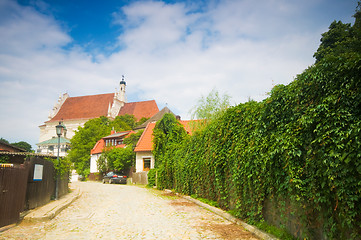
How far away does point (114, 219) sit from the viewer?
812 centimetres

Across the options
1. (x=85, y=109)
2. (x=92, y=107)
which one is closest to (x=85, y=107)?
(x=85, y=109)

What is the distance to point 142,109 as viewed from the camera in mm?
78688

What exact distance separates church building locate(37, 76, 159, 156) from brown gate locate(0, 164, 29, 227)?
2723 inches

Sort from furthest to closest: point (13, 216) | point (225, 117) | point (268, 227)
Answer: point (225, 117) < point (13, 216) < point (268, 227)

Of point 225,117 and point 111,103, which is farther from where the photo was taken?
point 111,103

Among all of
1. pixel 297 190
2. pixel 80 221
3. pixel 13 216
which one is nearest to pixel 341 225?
pixel 297 190

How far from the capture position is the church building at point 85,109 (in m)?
79.8

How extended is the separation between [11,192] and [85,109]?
8209 centimetres

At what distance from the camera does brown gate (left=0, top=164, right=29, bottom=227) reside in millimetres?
6684

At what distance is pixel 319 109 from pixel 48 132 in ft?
312

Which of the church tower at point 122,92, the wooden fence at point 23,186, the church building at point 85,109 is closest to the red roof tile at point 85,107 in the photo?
the church building at point 85,109

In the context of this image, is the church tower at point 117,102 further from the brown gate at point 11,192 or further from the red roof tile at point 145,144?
the brown gate at point 11,192

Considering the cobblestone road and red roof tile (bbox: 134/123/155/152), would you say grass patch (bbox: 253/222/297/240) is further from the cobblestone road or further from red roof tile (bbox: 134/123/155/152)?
red roof tile (bbox: 134/123/155/152)

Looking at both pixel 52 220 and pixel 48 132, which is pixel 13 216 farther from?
pixel 48 132
